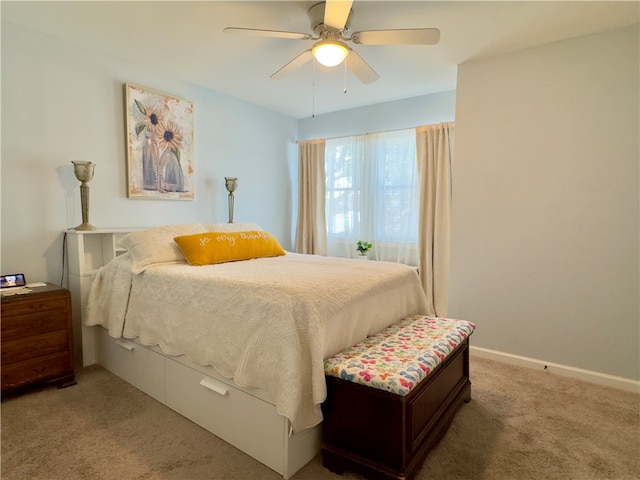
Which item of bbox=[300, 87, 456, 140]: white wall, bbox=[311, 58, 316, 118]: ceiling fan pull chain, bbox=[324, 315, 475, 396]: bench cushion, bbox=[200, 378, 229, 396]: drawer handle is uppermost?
bbox=[311, 58, 316, 118]: ceiling fan pull chain

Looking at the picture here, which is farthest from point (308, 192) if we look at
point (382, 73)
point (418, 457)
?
point (418, 457)

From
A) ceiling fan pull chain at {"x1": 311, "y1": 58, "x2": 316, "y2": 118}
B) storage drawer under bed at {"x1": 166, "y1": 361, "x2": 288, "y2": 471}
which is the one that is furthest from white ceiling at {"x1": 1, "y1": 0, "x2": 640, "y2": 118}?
storage drawer under bed at {"x1": 166, "y1": 361, "x2": 288, "y2": 471}

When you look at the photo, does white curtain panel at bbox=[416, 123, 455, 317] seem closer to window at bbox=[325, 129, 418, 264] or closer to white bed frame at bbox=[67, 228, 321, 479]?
window at bbox=[325, 129, 418, 264]

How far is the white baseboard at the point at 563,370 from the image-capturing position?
242 centimetres

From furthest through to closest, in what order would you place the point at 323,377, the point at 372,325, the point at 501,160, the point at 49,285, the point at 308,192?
the point at 308,192, the point at 501,160, the point at 49,285, the point at 372,325, the point at 323,377

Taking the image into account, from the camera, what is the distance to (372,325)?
6.66 feet

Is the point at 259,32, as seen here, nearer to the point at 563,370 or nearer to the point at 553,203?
the point at 553,203

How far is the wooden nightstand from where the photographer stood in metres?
2.13

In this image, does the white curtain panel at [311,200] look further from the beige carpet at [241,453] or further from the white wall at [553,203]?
the beige carpet at [241,453]

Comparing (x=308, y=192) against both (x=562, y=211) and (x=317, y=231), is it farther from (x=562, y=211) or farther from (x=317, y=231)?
(x=562, y=211)

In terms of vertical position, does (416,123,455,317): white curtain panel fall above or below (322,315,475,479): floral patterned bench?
above

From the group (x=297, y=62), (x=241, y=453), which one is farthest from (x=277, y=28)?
(x=241, y=453)

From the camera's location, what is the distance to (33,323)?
2229 millimetres

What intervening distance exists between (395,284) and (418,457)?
3.20 feet
